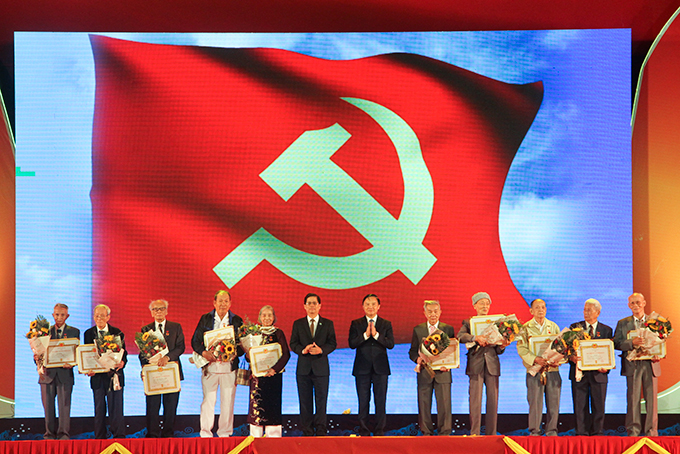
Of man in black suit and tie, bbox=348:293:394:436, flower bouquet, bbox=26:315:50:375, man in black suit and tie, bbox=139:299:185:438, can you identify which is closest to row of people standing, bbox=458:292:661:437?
man in black suit and tie, bbox=348:293:394:436

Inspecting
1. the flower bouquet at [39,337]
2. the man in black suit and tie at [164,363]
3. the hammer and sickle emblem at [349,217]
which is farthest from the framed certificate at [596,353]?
the flower bouquet at [39,337]

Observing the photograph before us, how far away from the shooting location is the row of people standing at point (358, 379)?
5.67 meters

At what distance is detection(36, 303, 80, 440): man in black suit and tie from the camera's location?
5773 mm

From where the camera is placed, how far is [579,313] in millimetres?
6844

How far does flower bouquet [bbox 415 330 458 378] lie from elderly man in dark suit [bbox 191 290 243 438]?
1.59 m

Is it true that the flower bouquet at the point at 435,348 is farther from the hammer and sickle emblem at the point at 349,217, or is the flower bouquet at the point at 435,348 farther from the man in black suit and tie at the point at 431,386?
the hammer and sickle emblem at the point at 349,217

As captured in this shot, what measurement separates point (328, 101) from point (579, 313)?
136 inches

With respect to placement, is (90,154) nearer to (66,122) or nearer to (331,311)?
(66,122)

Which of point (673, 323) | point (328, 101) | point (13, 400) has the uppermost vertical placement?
point (328, 101)

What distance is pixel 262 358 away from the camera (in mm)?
5586

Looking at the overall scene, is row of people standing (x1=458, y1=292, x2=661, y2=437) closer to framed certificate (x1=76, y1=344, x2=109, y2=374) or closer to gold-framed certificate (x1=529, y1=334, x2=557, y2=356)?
gold-framed certificate (x1=529, y1=334, x2=557, y2=356)

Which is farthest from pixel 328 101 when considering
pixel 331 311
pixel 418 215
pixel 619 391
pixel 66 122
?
pixel 619 391

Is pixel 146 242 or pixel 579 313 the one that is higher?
pixel 146 242

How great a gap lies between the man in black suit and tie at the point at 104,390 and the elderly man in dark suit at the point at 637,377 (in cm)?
439
